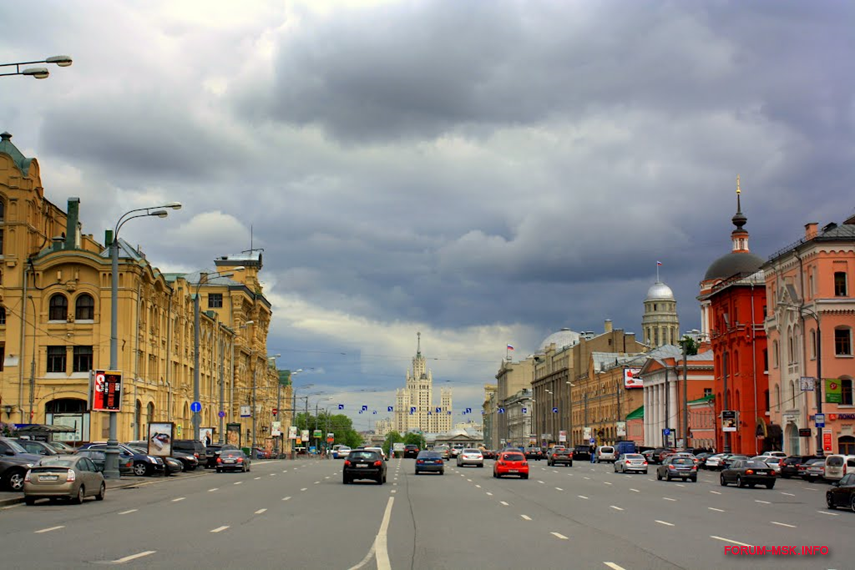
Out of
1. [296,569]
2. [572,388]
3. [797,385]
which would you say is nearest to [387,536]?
[296,569]

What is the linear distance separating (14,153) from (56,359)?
547 inches

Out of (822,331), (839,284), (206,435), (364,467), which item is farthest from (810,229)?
(206,435)

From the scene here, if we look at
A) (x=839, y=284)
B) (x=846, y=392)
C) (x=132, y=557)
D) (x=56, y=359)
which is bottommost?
(x=132, y=557)

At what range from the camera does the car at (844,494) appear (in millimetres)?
29656

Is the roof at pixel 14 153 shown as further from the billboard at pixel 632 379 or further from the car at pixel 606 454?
the billboard at pixel 632 379

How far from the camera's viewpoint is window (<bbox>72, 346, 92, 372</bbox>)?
6359 cm

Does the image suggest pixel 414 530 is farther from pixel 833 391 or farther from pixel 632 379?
pixel 632 379

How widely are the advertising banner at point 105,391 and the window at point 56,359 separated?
89.1ft

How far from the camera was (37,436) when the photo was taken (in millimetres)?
49500

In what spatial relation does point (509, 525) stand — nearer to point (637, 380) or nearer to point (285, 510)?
point (285, 510)

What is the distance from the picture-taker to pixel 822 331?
66812 millimetres

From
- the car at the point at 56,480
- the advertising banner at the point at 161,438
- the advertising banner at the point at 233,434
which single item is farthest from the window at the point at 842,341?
the car at the point at 56,480

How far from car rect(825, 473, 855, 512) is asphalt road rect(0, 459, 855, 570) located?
82 cm

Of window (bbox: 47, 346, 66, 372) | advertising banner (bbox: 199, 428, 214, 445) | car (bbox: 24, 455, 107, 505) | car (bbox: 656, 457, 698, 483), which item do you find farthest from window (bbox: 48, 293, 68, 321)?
car (bbox: 656, 457, 698, 483)
